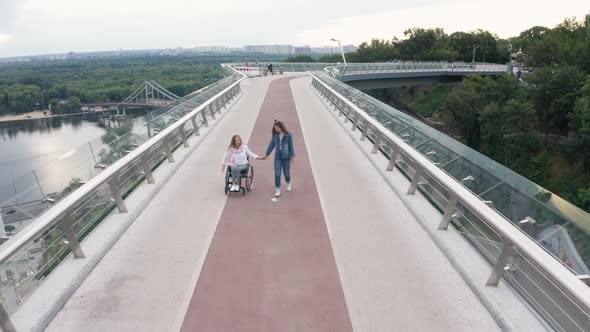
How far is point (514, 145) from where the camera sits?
49.8m

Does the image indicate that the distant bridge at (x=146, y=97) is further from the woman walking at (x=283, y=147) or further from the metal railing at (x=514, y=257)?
the metal railing at (x=514, y=257)

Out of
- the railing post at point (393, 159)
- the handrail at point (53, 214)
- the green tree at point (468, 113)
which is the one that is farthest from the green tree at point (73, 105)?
the handrail at point (53, 214)

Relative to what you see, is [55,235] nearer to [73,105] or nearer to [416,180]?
[416,180]

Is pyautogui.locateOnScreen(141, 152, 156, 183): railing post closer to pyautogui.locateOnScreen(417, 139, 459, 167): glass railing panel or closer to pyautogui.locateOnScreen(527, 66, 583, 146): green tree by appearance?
pyautogui.locateOnScreen(417, 139, 459, 167): glass railing panel

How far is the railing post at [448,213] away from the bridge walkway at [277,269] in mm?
302

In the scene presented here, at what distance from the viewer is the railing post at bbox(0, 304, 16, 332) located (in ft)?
12.3

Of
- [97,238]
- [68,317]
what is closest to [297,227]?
[97,238]

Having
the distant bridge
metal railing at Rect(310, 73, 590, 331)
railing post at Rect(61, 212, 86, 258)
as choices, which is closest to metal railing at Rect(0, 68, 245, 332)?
railing post at Rect(61, 212, 86, 258)

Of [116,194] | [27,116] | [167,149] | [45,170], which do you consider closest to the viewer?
[45,170]

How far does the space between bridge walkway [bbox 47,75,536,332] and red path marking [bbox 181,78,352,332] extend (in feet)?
0.04

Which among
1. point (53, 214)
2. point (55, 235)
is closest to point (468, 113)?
point (55, 235)

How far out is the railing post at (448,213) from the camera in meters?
5.90

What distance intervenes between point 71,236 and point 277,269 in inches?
88.1

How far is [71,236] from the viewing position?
534 cm
